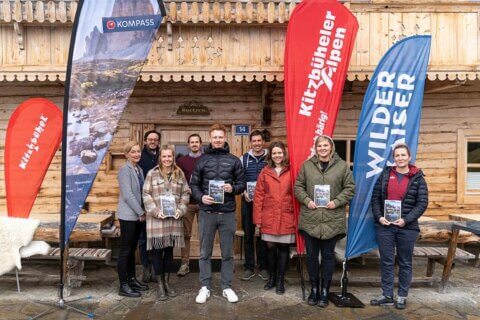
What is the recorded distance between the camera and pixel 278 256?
5039 mm

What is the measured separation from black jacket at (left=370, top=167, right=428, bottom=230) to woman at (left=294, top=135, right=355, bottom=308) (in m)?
0.36

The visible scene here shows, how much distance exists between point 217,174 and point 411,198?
2207mm

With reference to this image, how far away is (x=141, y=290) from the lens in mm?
5188

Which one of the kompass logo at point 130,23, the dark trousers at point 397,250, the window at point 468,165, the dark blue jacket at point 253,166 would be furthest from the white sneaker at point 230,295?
the window at point 468,165

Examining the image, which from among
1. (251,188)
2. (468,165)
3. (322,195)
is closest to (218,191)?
(251,188)

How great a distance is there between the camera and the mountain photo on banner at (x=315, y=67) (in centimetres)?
505

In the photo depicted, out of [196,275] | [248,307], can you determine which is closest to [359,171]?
[248,307]

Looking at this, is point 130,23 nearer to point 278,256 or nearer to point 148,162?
point 148,162

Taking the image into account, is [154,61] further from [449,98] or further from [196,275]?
[449,98]

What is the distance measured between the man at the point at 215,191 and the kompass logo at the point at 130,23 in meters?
1.32

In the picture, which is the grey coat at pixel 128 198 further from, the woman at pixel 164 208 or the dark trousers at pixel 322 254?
the dark trousers at pixel 322 254

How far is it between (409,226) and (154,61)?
3907 mm

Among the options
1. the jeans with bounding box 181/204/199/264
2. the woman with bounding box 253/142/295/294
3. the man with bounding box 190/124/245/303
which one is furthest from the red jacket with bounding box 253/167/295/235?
the jeans with bounding box 181/204/199/264

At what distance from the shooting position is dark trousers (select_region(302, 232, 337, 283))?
15.3ft
